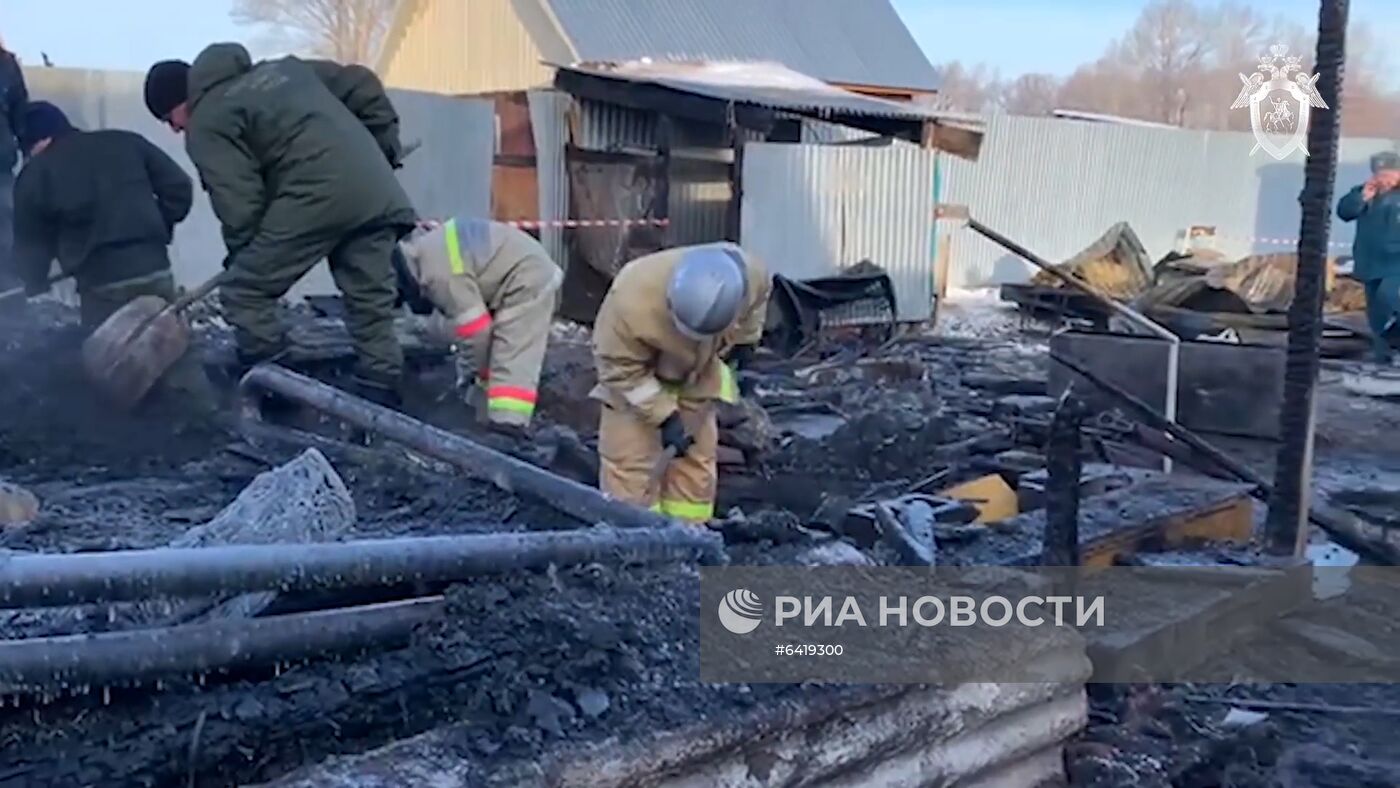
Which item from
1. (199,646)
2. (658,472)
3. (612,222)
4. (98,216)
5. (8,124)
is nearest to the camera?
(199,646)

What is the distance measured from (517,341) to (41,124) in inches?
118

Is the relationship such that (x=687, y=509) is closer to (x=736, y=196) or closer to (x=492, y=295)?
(x=492, y=295)

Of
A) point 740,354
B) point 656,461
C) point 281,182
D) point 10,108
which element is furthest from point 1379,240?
point 10,108

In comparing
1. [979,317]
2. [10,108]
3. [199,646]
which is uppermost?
[10,108]

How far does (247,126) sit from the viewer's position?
19.9 ft

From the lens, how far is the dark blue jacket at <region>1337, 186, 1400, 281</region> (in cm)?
1137

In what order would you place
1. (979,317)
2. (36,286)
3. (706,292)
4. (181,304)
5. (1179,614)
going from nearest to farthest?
(1179,614), (706,292), (181,304), (36,286), (979,317)

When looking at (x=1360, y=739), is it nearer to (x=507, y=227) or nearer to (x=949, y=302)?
(x=507, y=227)

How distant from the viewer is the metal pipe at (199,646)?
79.8 inches

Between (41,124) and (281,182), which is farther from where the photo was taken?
(41,124)

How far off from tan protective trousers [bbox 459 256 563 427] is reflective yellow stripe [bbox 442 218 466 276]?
0.87 feet

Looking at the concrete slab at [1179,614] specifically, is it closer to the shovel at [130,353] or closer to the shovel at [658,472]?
the shovel at [658,472]

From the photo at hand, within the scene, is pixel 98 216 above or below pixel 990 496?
above

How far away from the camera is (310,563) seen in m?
2.21
